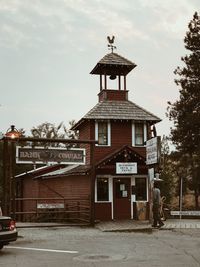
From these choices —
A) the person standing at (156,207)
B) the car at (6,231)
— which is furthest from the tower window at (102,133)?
the car at (6,231)

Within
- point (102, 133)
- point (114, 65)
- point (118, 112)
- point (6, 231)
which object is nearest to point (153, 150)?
point (102, 133)

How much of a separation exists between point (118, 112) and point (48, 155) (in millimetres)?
8448

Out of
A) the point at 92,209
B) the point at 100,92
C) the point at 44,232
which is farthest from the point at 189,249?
the point at 100,92

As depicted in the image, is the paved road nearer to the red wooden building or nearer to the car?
the car

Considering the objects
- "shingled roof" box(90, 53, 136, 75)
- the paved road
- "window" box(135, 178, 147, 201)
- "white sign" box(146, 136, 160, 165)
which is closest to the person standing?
the paved road

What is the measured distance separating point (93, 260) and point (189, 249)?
3.35 m

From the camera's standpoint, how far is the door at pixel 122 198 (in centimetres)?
2769

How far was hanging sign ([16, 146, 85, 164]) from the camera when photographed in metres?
21.8

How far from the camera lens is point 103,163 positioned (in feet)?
87.2

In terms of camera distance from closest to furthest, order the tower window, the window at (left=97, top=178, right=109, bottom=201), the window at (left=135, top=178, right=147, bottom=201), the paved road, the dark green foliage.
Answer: the paved road
the window at (left=97, top=178, right=109, bottom=201)
the window at (left=135, top=178, right=147, bottom=201)
the tower window
the dark green foliage

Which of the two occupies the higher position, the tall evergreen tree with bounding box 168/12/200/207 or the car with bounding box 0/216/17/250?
the tall evergreen tree with bounding box 168/12/200/207

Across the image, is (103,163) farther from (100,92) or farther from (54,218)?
(100,92)

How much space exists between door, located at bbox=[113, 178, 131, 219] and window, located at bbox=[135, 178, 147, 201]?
532 millimetres

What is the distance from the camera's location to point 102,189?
27656 mm
